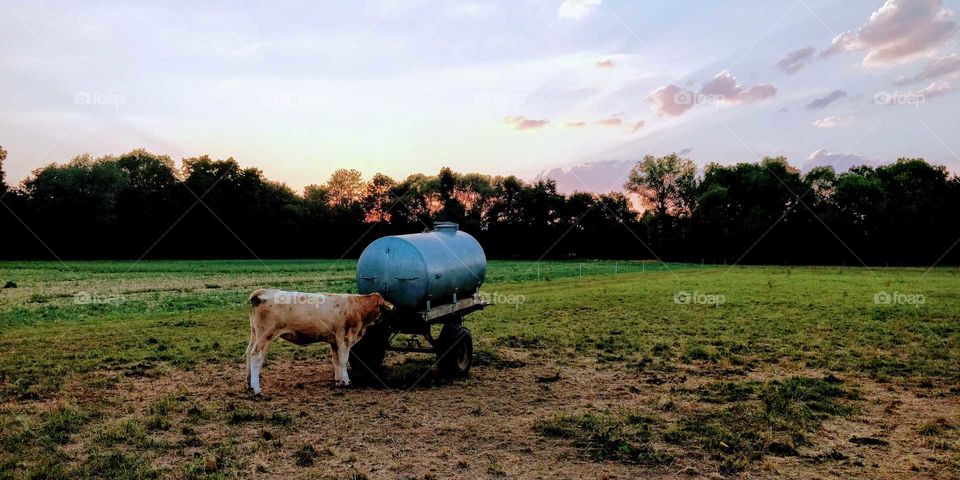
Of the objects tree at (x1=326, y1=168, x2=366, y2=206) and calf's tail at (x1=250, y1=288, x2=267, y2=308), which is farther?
tree at (x1=326, y1=168, x2=366, y2=206)

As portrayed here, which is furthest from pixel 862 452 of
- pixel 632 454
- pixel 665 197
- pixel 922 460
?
pixel 665 197

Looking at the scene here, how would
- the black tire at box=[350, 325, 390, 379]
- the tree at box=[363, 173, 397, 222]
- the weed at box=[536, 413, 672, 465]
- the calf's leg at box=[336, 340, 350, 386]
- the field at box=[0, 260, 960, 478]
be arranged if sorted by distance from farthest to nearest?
the tree at box=[363, 173, 397, 222] → the black tire at box=[350, 325, 390, 379] → the calf's leg at box=[336, 340, 350, 386] → the weed at box=[536, 413, 672, 465] → the field at box=[0, 260, 960, 478]

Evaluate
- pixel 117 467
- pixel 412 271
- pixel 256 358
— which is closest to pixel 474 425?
pixel 412 271

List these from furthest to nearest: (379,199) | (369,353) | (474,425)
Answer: (379,199) → (369,353) → (474,425)

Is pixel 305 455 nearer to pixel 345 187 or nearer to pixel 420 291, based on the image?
pixel 420 291

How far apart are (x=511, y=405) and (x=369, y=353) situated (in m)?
3.59

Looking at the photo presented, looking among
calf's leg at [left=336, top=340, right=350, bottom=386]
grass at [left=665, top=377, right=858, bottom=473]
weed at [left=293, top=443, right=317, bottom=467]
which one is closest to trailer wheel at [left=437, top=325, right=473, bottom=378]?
calf's leg at [left=336, top=340, right=350, bottom=386]

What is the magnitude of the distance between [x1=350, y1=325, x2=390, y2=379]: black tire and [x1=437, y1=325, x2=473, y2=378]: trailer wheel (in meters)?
1.20

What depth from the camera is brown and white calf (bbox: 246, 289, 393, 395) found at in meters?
11.1

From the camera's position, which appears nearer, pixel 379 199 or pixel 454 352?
pixel 454 352

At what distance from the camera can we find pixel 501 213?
113938 millimetres

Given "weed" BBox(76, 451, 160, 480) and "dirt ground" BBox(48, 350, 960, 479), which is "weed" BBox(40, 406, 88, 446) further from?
"weed" BBox(76, 451, 160, 480)

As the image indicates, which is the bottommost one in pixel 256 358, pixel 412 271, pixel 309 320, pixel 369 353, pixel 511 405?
pixel 511 405

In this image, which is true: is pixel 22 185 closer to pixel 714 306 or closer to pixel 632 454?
pixel 714 306
